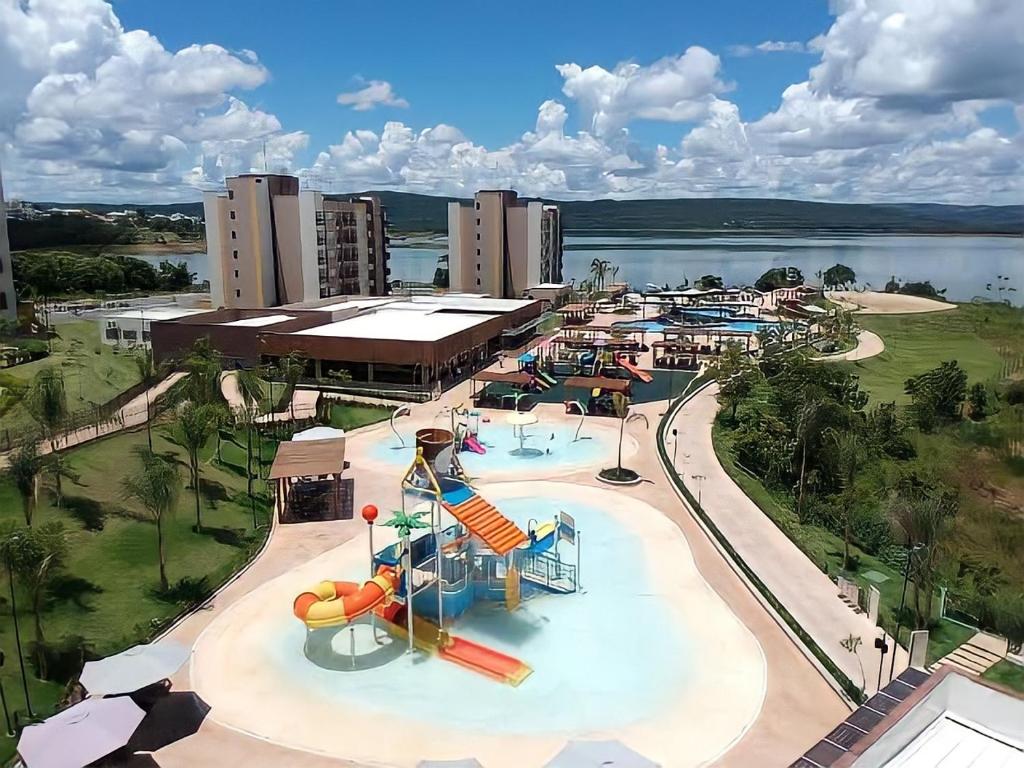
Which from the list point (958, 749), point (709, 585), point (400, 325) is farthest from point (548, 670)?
point (400, 325)

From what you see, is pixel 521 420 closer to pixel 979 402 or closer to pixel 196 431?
pixel 196 431

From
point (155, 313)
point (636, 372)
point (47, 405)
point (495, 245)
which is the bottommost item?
point (636, 372)

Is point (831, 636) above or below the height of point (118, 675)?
below

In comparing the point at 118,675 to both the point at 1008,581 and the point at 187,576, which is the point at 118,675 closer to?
the point at 187,576

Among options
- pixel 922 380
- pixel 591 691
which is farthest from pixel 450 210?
pixel 591 691

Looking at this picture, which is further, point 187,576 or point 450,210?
point 450,210

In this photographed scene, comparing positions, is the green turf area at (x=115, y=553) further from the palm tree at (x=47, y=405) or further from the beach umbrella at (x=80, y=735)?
the beach umbrella at (x=80, y=735)
